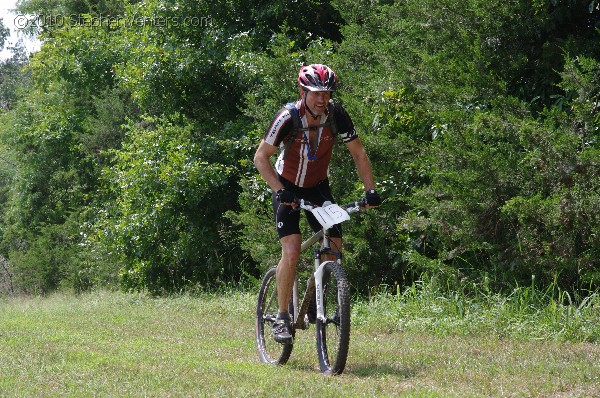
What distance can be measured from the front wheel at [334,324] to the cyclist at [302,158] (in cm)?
30

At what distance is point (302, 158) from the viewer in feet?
22.7

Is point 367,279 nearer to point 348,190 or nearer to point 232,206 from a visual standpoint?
A: point 348,190

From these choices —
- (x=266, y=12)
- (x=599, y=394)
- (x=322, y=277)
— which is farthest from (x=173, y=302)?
(x=599, y=394)

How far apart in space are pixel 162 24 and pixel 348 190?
7839 millimetres

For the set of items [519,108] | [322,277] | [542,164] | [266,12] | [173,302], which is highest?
[266,12]

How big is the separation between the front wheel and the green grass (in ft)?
0.41

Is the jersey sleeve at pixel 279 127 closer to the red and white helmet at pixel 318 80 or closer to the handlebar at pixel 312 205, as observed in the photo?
the red and white helmet at pixel 318 80

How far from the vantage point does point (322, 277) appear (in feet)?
22.1

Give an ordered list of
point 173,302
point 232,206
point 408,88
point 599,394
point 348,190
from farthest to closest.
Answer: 1. point 232,206
2. point 173,302
3. point 348,190
4. point 408,88
5. point 599,394

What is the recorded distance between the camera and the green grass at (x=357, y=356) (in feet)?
19.6

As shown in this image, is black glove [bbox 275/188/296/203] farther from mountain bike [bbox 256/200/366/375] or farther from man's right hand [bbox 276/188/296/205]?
mountain bike [bbox 256/200/366/375]

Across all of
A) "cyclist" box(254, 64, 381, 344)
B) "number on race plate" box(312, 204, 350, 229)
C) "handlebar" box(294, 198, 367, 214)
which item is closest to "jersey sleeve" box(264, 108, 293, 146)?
"cyclist" box(254, 64, 381, 344)

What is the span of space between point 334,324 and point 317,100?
5.52ft

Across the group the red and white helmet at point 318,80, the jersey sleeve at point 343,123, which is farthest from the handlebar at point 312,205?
the red and white helmet at point 318,80
